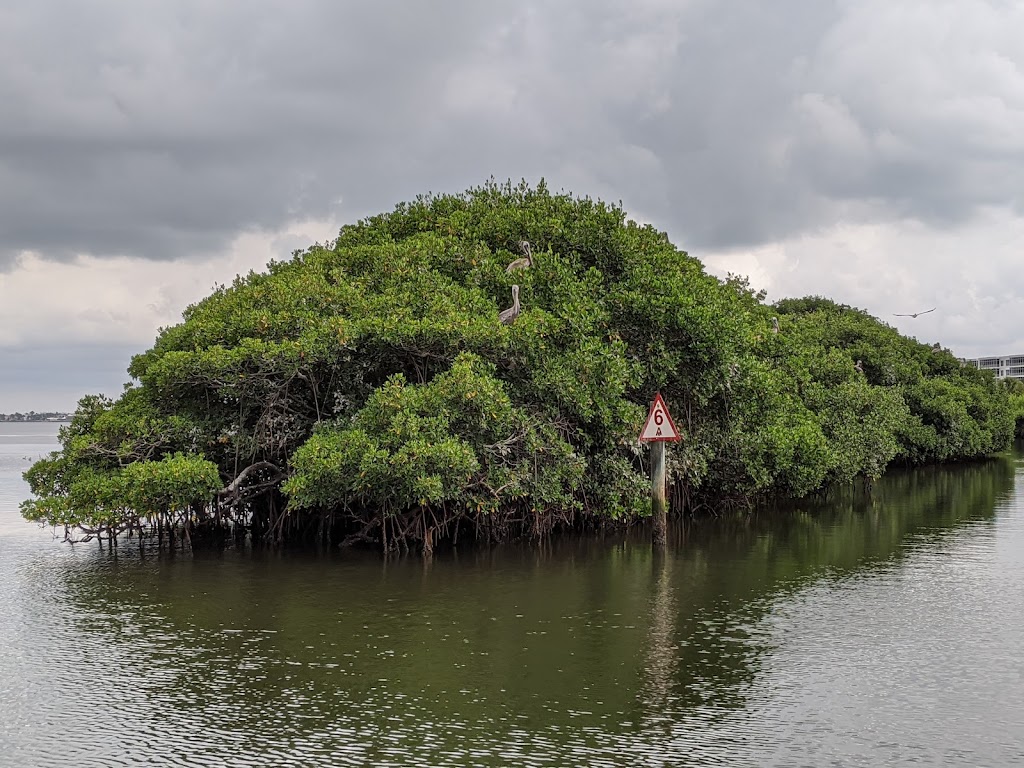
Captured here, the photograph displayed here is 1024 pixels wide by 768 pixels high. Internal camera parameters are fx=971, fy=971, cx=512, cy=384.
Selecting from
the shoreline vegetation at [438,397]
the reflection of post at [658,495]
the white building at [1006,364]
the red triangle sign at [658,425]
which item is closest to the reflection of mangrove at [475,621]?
the reflection of post at [658,495]

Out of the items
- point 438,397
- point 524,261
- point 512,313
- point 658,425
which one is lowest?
point 658,425

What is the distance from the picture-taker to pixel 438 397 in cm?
1644

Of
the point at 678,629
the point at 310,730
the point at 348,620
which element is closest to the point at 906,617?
the point at 678,629

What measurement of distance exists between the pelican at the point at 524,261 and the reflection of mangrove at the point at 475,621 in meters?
5.76

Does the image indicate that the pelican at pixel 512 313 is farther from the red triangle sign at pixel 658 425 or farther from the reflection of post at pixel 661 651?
the reflection of post at pixel 661 651

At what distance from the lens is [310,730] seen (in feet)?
27.4

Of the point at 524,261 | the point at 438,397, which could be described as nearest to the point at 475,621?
the point at 438,397

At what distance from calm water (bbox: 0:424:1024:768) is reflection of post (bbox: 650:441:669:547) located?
0.91m

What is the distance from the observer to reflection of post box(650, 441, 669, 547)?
61.8 feet

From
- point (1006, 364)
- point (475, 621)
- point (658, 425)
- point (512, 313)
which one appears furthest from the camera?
point (1006, 364)

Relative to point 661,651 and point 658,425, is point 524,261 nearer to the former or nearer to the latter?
point 658,425

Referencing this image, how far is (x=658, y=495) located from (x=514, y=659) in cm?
875

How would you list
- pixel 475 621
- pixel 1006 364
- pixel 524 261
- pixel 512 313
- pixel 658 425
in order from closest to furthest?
1. pixel 475 621
2. pixel 658 425
3. pixel 512 313
4. pixel 524 261
5. pixel 1006 364

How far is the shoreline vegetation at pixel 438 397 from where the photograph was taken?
16750 millimetres
